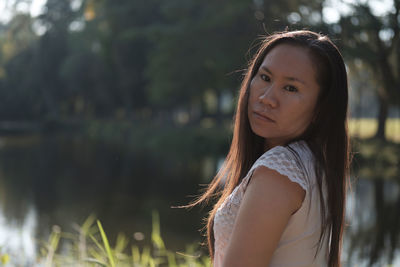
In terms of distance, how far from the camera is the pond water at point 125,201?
839 cm

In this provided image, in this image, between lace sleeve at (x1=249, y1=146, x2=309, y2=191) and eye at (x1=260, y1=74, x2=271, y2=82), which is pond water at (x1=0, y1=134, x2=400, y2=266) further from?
lace sleeve at (x1=249, y1=146, x2=309, y2=191)

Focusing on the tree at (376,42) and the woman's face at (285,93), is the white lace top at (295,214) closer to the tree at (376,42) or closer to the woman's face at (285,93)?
the woman's face at (285,93)

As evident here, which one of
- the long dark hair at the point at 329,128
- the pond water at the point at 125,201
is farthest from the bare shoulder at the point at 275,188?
the pond water at the point at 125,201

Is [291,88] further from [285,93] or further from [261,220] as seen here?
[261,220]

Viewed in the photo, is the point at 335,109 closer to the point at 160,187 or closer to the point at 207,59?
the point at 160,187

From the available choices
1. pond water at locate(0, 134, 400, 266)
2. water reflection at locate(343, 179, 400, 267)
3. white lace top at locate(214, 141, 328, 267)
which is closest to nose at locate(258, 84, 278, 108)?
white lace top at locate(214, 141, 328, 267)

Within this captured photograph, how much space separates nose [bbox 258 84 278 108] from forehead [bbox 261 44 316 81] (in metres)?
0.04

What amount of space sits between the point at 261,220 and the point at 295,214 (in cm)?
11

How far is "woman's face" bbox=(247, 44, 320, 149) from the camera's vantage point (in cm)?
118

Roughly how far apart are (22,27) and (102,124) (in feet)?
27.7

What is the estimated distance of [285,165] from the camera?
1036mm

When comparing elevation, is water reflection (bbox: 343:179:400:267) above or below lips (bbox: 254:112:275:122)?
below

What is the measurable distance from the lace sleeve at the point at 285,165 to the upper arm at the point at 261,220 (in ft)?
0.04

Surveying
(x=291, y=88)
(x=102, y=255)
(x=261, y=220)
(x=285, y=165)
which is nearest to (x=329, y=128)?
(x=291, y=88)
